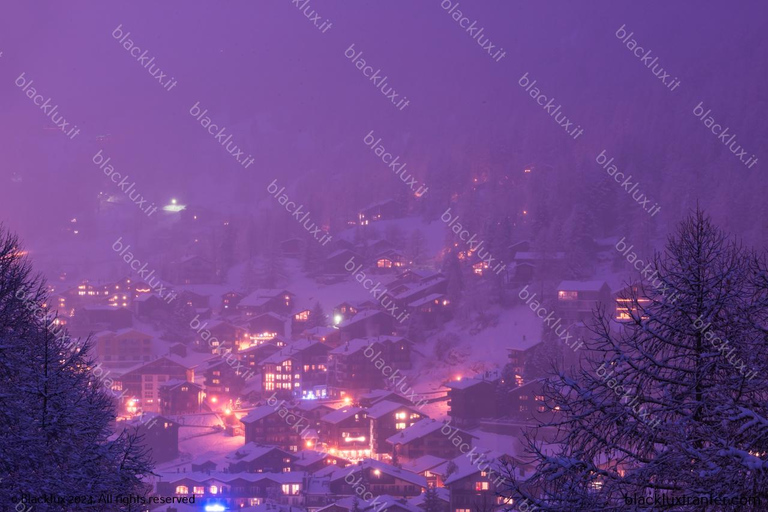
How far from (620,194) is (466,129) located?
45.1 meters

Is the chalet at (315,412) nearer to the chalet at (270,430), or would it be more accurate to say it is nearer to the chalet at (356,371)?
the chalet at (270,430)

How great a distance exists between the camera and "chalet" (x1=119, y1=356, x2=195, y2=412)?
4078cm

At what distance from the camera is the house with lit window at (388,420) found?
104 feet

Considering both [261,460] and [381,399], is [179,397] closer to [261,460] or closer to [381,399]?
[261,460]

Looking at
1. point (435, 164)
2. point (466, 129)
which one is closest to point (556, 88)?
point (466, 129)

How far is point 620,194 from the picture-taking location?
5303 centimetres

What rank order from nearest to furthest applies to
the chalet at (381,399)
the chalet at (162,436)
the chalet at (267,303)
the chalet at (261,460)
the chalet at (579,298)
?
the chalet at (261,460) < the chalet at (162,436) < the chalet at (381,399) < the chalet at (579,298) < the chalet at (267,303)

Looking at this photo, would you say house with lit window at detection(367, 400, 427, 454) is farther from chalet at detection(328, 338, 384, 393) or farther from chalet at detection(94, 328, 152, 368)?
chalet at detection(94, 328, 152, 368)

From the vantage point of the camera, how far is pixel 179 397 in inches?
1507

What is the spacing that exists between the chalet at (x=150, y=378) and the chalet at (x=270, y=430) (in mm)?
10117

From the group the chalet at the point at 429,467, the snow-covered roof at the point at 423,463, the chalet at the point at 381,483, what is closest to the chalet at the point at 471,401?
the snow-covered roof at the point at 423,463

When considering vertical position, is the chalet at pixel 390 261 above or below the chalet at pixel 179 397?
above

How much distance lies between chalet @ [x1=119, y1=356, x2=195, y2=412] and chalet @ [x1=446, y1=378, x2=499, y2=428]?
56.0ft

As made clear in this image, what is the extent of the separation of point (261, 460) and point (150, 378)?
15.3 meters
